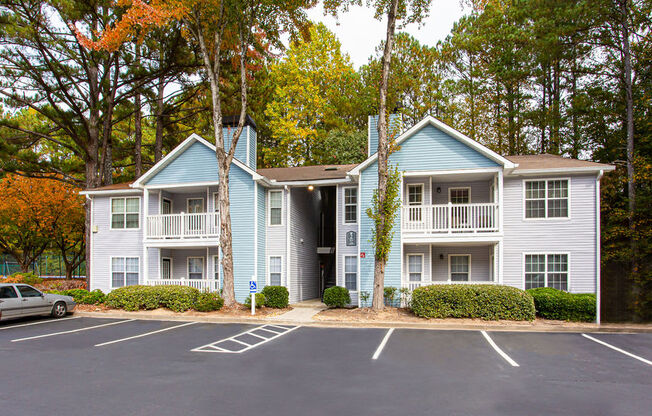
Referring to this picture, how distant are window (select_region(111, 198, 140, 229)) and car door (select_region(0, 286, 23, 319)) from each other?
7.22 m

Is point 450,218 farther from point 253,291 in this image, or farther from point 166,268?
point 166,268

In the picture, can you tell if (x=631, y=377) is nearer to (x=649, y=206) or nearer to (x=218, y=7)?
(x=649, y=206)

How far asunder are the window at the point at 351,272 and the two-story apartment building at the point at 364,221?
48mm

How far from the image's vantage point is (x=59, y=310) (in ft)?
53.3

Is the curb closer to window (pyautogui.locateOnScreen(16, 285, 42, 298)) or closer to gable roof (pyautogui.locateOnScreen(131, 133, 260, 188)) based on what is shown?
window (pyautogui.locateOnScreen(16, 285, 42, 298))

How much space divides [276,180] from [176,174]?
16.2 ft

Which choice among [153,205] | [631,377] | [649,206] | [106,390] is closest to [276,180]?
[153,205]

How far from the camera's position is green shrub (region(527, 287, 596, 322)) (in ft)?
49.2

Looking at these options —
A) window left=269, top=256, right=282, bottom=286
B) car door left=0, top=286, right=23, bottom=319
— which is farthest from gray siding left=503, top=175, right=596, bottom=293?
car door left=0, top=286, right=23, bottom=319

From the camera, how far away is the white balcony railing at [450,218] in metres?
17.2

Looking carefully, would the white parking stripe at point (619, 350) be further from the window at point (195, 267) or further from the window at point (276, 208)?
the window at point (195, 267)

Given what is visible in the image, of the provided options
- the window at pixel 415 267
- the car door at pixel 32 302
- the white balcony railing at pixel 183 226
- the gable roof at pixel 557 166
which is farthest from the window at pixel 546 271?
the car door at pixel 32 302

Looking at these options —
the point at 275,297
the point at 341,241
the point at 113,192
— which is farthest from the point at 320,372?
the point at 113,192

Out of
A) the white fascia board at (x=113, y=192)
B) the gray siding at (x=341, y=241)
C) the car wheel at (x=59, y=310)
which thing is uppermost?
the white fascia board at (x=113, y=192)
